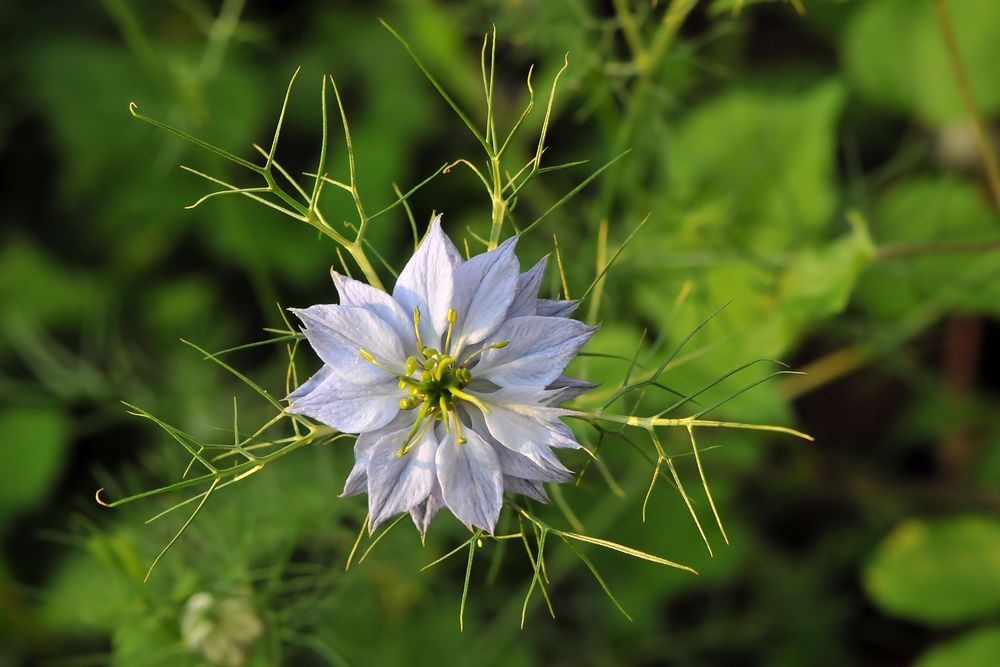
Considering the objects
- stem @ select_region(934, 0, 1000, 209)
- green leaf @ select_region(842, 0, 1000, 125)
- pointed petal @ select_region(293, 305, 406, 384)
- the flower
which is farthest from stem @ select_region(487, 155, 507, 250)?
green leaf @ select_region(842, 0, 1000, 125)

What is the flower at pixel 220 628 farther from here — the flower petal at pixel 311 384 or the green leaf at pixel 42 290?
the green leaf at pixel 42 290

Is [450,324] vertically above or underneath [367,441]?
above

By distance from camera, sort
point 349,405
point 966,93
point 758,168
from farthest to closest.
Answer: point 758,168
point 966,93
point 349,405

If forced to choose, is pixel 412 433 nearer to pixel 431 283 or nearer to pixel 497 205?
pixel 431 283

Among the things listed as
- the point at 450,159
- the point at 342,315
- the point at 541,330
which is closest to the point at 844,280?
the point at 541,330

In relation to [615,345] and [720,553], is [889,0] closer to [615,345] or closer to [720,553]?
[615,345]

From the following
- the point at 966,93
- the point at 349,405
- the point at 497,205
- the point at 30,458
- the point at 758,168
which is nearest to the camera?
the point at 349,405

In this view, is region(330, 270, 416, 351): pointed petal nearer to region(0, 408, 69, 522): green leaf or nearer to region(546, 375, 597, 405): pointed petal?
region(546, 375, 597, 405): pointed petal

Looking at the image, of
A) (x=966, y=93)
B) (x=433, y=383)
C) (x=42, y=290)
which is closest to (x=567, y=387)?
(x=433, y=383)
